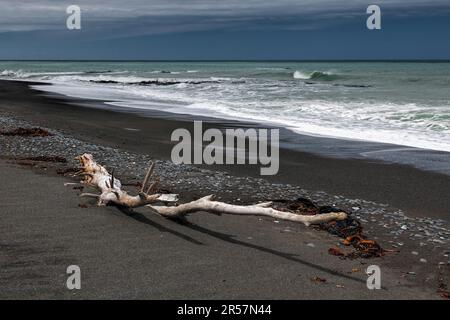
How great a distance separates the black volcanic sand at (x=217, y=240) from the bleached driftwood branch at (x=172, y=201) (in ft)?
0.48

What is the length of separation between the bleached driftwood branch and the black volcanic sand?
0.48 ft

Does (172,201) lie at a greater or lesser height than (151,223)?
greater

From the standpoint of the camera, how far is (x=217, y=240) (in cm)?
571

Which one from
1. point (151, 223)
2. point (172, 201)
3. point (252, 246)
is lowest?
point (252, 246)

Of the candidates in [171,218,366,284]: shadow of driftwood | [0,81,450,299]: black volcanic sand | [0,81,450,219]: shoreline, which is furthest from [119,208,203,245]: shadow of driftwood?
[0,81,450,219]: shoreline

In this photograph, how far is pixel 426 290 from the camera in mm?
4793

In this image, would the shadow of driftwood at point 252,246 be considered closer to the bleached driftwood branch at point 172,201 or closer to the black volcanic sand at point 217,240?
the black volcanic sand at point 217,240

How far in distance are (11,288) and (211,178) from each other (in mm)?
4883

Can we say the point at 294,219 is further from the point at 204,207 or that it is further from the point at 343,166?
the point at 343,166

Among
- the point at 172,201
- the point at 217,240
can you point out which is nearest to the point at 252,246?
the point at 217,240

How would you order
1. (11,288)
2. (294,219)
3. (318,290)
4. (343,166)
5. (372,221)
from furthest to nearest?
(343,166), (372,221), (294,219), (318,290), (11,288)

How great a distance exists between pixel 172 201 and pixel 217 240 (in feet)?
2.36

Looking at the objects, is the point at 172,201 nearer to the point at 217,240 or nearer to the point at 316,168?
the point at 217,240

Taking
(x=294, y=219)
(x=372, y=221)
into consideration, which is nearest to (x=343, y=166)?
(x=372, y=221)
